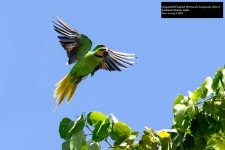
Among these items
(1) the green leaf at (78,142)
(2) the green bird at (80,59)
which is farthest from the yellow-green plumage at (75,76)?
(1) the green leaf at (78,142)

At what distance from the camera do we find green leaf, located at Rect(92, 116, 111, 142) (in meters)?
2.62

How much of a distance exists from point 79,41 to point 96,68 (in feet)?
1.05

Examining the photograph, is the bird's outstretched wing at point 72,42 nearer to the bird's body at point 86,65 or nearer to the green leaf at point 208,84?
the bird's body at point 86,65

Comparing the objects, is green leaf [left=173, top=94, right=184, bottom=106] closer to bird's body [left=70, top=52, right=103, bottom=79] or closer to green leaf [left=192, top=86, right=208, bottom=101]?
green leaf [left=192, top=86, right=208, bottom=101]

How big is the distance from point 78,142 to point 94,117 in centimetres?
18

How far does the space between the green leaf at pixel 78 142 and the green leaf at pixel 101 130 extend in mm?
63

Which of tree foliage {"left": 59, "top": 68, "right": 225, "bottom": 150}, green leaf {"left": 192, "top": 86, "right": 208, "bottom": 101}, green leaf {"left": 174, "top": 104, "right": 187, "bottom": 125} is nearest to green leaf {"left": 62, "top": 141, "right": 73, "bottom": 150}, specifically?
tree foliage {"left": 59, "top": 68, "right": 225, "bottom": 150}

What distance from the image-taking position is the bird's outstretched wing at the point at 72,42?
5152 mm

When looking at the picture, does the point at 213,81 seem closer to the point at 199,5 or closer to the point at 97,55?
the point at 97,55

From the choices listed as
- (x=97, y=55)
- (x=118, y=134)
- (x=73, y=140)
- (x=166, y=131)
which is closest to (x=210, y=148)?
(x=166, y=131)

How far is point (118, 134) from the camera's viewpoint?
2662mm

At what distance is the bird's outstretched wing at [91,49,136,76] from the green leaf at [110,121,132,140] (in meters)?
2.17

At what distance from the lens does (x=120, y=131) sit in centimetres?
265

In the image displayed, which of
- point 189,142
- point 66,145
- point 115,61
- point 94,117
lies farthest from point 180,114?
point 115,61
